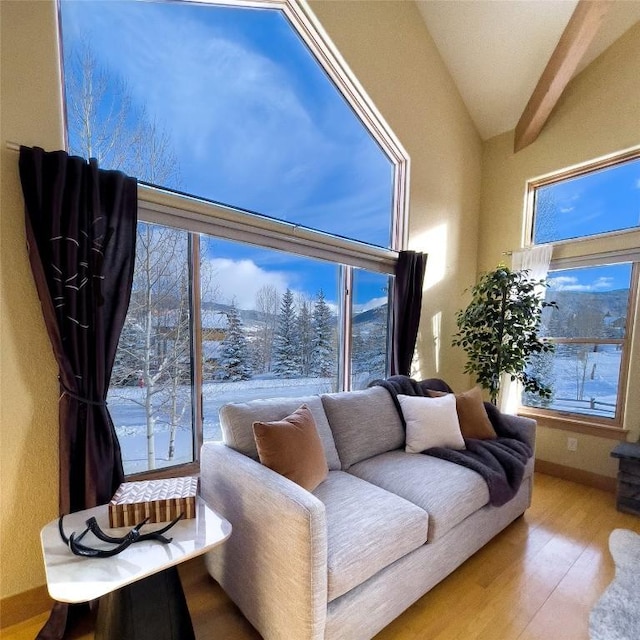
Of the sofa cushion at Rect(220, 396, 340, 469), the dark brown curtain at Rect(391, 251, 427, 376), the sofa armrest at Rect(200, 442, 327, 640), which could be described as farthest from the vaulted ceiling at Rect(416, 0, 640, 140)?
the sofa armrest at Rect(200, 442, 327, 640)

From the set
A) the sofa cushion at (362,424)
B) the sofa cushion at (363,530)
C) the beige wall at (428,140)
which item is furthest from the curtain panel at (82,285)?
the beige wall at (428,140)

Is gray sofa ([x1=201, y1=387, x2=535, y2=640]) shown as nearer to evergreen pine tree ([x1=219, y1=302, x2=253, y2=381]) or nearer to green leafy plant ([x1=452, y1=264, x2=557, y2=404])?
evergreen pine tree ([x1=219, y1=302, x2=253, y2=381])

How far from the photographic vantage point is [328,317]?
2643 mm

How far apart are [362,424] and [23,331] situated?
5.75 ft

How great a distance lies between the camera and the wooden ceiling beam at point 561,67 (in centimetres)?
215

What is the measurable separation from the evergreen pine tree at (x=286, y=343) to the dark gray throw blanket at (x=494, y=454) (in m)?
0.64

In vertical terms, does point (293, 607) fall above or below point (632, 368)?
below

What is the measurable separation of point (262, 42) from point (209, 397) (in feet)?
7.40

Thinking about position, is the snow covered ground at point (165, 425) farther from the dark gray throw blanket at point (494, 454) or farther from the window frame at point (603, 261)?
the window frame at point (603, 261)

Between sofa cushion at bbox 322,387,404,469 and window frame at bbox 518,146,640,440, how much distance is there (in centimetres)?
181

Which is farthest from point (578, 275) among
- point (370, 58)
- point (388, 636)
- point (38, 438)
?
point (38, 438)

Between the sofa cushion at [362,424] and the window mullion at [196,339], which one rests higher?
the window mullion at [196,339]

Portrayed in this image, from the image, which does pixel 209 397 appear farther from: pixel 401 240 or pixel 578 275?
pixel 578 275

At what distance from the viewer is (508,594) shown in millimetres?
1592
